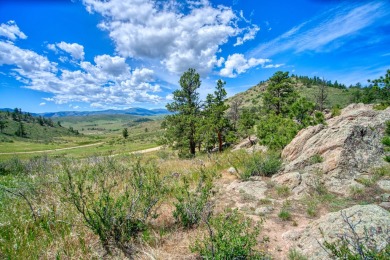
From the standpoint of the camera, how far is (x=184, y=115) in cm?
2328

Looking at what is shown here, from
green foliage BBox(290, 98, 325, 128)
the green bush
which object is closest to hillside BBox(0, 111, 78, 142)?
the green bush

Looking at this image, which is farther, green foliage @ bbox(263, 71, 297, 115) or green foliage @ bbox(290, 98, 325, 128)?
green foliage @ bbox(263, 71, 297, 115)

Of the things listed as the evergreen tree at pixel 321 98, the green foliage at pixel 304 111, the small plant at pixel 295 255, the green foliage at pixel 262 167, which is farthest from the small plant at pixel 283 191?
the evergreen tree at pixel 321 98

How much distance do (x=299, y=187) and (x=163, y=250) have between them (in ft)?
17.1

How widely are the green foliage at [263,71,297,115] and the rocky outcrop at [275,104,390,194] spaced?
12606 mm

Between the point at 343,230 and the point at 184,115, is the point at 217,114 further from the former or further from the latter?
the point at 343,230

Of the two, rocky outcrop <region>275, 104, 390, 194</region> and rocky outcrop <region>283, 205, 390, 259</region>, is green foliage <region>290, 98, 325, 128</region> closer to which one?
rocky outcrop <region>275, 104, 390, 194</region>

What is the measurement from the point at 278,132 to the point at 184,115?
11.6 meters

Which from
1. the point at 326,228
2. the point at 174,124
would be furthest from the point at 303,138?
the point at 174,124

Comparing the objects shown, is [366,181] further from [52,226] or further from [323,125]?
[52,226]

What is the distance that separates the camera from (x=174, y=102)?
80.4ft

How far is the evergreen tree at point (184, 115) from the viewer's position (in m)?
23.5

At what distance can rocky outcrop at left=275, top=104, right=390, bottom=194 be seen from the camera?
7.37m

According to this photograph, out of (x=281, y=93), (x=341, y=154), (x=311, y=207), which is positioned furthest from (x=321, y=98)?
(x=311, y=207)
